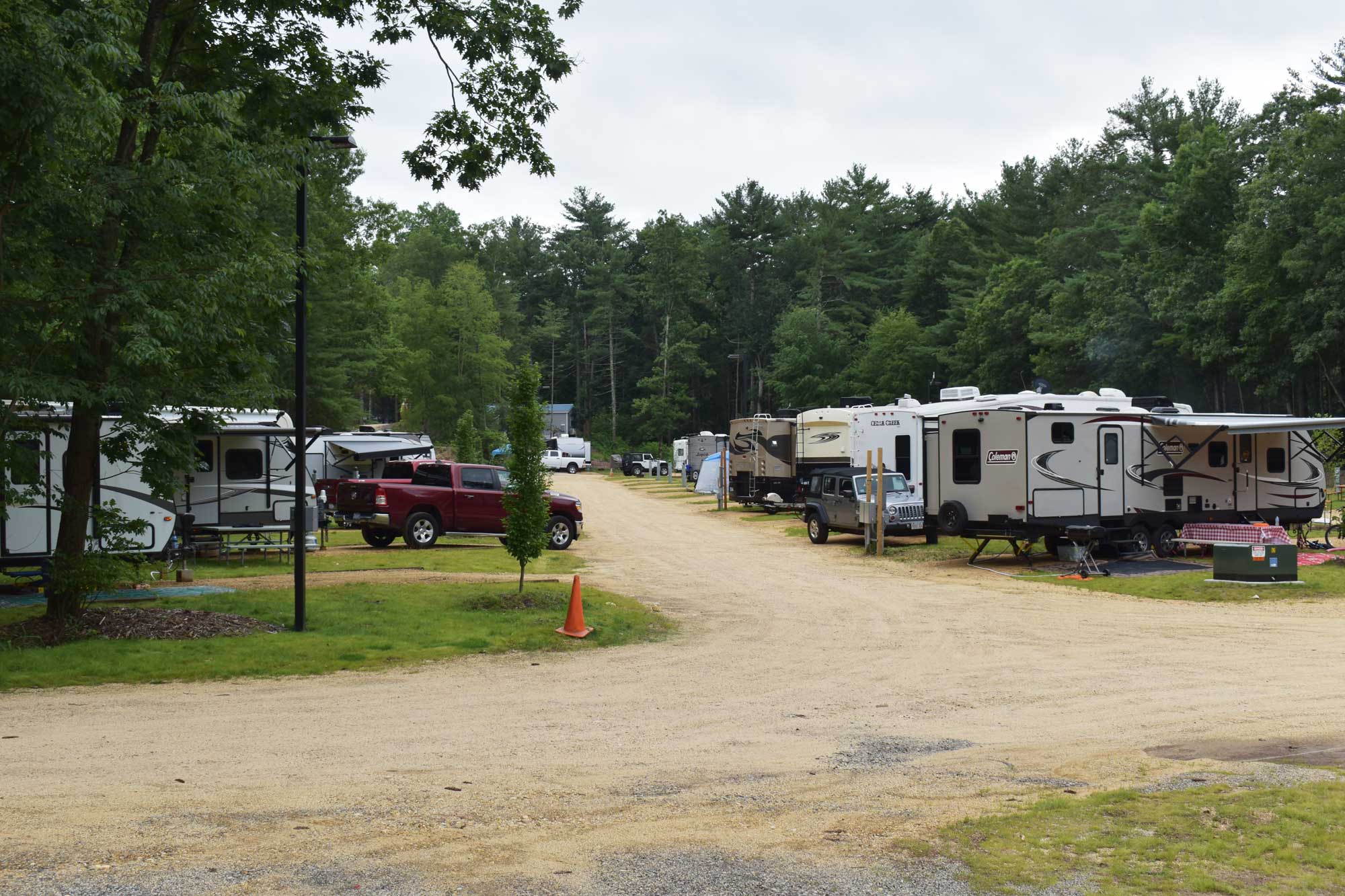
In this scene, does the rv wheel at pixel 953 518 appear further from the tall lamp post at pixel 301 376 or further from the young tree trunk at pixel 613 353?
the young tree trunk at pixel 613 353

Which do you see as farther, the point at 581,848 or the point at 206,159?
the point at 206,159

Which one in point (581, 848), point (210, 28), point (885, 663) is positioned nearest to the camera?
point (581, 848)

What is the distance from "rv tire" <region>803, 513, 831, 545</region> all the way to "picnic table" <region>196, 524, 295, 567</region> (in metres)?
11.3

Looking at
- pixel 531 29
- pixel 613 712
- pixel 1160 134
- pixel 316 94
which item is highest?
pixel 1160 134

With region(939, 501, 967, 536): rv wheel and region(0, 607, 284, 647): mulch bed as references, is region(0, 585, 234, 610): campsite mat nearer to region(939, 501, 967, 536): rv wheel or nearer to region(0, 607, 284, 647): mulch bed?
region(0, 607, 284, 647): mulch bed

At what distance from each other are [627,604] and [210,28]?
9010 mm

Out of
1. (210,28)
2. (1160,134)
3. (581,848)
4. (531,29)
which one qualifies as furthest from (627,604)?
(1160,134)

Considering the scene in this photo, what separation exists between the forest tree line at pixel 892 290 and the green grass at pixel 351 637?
4235 millimetres

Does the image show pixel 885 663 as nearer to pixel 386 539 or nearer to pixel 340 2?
pixel 340 2

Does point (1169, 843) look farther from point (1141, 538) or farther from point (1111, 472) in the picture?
point (1141, 538)

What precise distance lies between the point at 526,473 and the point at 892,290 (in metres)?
72.0

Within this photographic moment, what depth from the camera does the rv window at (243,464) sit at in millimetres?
21766

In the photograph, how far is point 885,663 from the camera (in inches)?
479

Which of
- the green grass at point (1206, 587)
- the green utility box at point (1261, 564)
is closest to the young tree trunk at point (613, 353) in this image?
the green grass at point (1206, 587)
